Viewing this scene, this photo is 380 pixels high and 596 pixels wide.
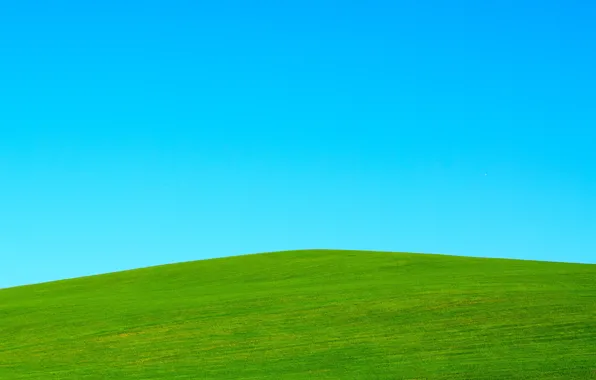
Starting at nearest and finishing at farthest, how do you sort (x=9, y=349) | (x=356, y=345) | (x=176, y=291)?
(x=356, y=345) < (x=9, y=349) < (x=176, y=291)

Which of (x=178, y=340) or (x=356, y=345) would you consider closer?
(x=356, y=345)

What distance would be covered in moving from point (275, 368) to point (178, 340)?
4.06 metres

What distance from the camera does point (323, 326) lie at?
17.7m

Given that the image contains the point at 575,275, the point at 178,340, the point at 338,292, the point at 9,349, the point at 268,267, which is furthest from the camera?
the point at 268,267

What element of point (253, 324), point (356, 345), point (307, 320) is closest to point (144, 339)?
point (253, 324)

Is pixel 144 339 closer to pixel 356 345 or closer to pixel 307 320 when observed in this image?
pixel 307 320

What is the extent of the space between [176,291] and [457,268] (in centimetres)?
1034

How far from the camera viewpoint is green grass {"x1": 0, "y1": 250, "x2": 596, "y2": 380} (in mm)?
13914

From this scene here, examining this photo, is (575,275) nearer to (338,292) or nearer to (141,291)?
(338,292)

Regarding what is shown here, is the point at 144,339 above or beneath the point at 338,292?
beneath

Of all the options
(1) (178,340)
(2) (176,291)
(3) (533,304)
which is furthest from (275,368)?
(2) (176,291)

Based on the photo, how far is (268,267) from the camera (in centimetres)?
3005

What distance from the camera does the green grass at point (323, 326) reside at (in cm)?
1391

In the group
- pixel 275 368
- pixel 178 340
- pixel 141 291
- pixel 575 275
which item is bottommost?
pixel 275 368
